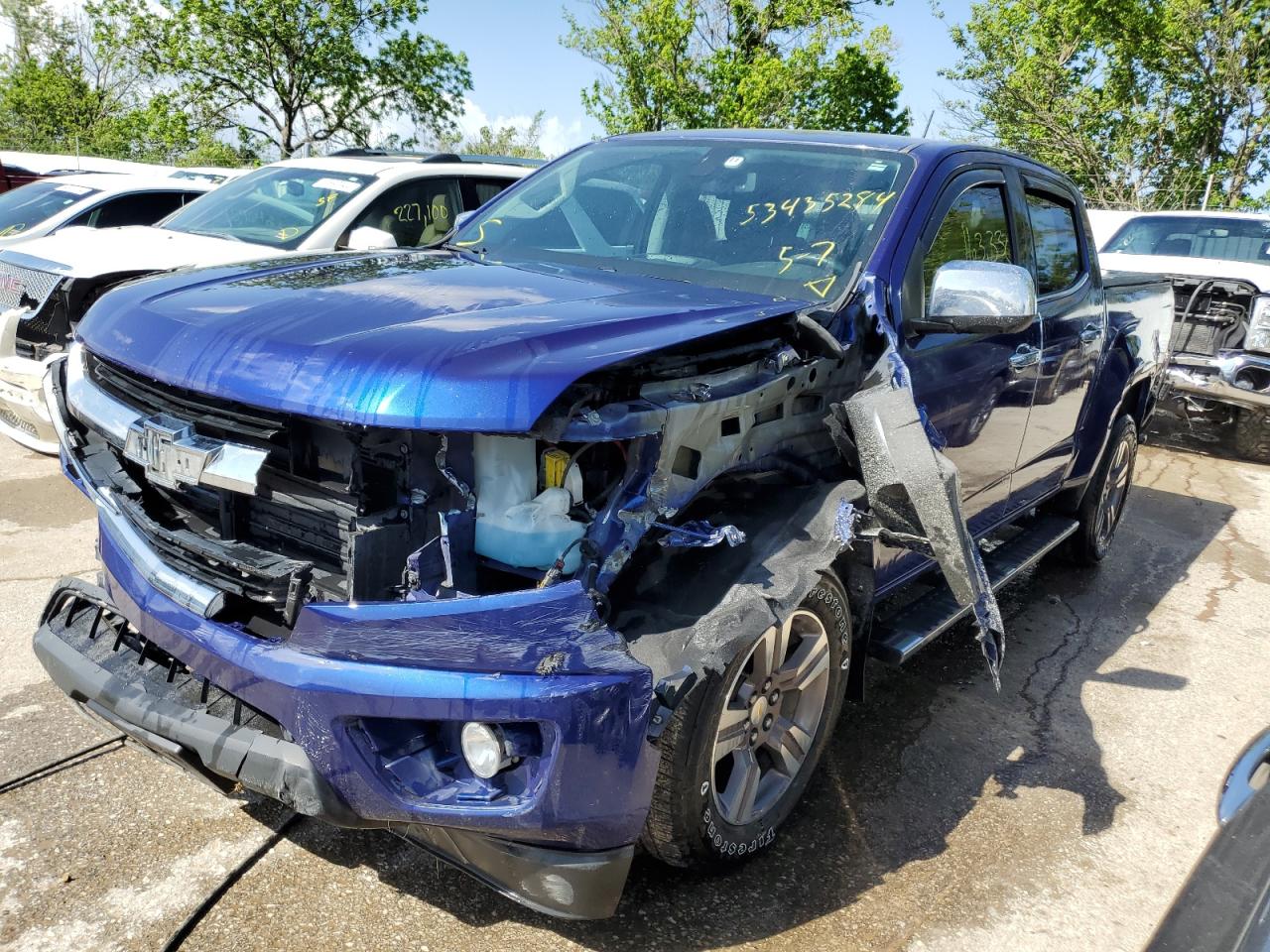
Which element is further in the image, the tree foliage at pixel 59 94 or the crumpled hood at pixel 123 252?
the tree foliage at pixel 59 94

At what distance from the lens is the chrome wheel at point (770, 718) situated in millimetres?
2582

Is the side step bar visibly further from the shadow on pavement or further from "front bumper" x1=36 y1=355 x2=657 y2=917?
"front bumper" x1=36 y1=355 x2=657 y2=917

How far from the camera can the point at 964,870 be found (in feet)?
9.45

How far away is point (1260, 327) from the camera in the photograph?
8.11m

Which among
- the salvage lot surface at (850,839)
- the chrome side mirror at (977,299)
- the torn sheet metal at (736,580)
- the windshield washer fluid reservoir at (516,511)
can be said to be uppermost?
the chrome side mirror at (977,299)

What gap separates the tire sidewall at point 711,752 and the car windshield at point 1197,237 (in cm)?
835

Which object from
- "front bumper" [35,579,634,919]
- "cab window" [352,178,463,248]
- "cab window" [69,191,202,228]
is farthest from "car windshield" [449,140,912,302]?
"cab window" [69,191,202,228]

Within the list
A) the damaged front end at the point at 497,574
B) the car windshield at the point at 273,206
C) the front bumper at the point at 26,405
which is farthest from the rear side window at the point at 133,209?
the damaged front end at the point at 497,574

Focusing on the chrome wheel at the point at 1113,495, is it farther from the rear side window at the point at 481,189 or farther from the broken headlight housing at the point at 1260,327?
the rear side window at the point at 481,189

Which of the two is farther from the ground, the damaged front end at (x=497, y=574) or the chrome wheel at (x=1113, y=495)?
the damaged front end at (x=497, y=574)

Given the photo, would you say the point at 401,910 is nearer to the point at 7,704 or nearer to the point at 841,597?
the point at 841,597

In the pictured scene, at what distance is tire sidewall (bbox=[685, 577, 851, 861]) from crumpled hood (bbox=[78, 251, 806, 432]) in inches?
30.9

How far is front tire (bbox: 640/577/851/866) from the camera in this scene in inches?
91.6

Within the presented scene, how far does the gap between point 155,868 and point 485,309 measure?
1.68 metres
